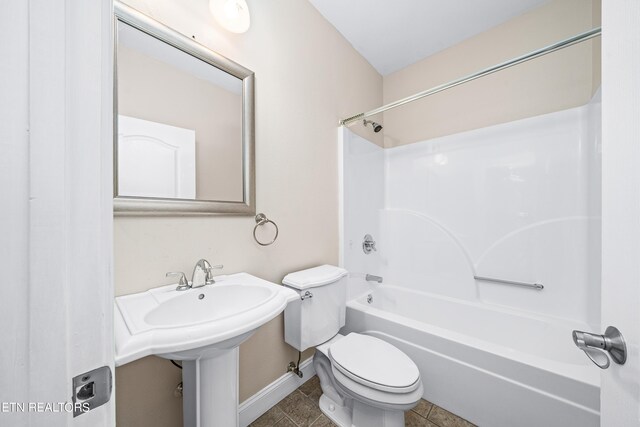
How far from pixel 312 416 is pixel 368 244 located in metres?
1.29

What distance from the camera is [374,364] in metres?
1.14

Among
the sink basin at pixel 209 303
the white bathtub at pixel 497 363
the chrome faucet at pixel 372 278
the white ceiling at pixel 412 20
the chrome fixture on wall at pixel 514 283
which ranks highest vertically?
the white ceiling at pixel 412 20

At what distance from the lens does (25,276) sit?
29 cm

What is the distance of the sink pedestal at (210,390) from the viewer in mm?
834

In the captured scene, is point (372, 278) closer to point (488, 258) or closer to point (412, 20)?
point (488, 258)

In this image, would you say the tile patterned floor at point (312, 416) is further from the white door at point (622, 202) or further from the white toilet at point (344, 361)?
the white door at point (622, 202)

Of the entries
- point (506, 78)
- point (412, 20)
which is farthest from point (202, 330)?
point (506, 78)

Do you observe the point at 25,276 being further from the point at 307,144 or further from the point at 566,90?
the point at 566,90

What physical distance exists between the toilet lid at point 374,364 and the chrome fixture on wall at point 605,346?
0.71m

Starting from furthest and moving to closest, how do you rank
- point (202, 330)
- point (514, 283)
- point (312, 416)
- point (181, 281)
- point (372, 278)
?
1. point (372, 278)
2. point (514, 283)
3. point (312, 416)
4. point (181, 281)
5. point (202, 330)

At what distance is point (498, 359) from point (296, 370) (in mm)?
1086

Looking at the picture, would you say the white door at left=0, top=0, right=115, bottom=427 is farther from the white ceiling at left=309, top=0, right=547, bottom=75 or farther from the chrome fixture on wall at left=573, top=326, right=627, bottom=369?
the white ceiling at left=309, top=0, right=547, bottom=75

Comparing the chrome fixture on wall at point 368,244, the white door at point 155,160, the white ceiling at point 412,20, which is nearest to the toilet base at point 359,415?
the chrome fixture on wall at point 368,244

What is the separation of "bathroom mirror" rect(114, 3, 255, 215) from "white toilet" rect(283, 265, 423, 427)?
59 cm
